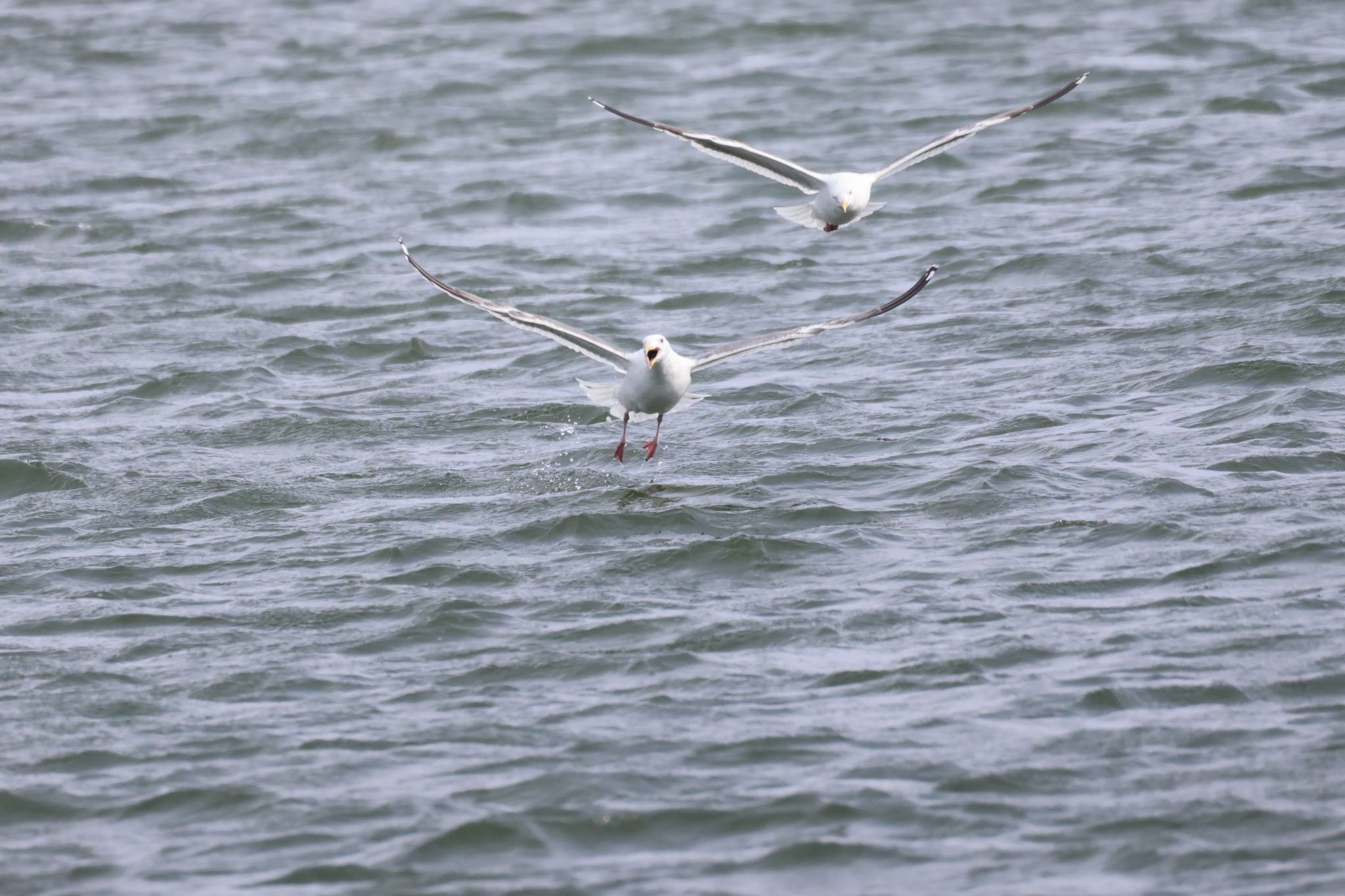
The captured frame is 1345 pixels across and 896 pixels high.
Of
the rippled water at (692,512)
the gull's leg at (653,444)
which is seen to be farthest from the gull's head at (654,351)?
the rippled water at (692,512)

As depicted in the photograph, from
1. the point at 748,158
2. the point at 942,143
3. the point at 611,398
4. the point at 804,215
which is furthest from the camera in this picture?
the point at 804,215

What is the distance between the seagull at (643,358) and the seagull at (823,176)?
1.45 metres

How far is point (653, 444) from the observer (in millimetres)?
12164

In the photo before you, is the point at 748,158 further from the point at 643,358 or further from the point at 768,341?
the point at 768,341

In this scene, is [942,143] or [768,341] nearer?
[768,341]

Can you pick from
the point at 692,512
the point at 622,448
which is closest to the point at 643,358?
the point at 622,448

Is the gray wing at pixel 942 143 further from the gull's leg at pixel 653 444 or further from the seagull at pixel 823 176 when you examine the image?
the gull's leg at pixel 653 444

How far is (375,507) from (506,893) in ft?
16.0

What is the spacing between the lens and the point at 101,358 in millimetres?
15820

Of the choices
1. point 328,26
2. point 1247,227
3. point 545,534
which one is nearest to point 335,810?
point 545,534

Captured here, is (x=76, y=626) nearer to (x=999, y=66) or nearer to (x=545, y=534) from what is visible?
(x=545, y=534)

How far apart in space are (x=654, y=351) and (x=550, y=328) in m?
0.64

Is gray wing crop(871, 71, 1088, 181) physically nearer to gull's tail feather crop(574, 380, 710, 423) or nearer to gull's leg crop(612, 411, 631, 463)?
gull's tail feather crop(574, 380, 710, 423)

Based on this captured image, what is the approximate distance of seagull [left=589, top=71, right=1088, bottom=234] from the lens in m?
12.5
